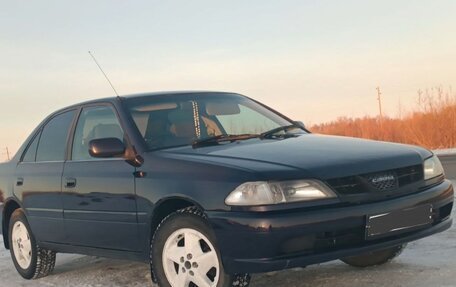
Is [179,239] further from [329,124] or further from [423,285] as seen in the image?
[329,124]

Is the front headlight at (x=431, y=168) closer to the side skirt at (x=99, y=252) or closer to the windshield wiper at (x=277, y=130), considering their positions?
the windshield wiper at (x=277, y=130)

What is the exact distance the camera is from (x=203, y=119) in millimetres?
5234

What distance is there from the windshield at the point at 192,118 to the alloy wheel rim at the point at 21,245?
1.93m

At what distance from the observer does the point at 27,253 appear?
613cm

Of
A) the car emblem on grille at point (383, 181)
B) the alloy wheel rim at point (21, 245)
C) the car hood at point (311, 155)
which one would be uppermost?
the car hood at point (311, 155)

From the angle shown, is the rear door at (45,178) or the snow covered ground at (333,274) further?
the rear door at (45,178)

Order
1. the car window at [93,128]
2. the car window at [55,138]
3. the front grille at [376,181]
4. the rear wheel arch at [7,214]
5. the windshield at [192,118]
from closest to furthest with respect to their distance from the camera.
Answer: the front grille at [376,181]
the windshield at [192,118]
the car window at [93,128]
the car window at [55,138]
the rear wheel arch at [7,214]

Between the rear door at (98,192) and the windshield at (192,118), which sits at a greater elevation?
the windshield at (192,118)

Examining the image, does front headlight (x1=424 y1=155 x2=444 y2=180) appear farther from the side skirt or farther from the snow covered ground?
the side skirt

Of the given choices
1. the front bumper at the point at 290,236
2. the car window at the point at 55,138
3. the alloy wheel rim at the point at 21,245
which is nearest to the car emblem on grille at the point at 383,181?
the front bumper at the point at 290,236

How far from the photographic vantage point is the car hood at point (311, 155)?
12.8 ft

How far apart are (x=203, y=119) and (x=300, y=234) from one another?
1859 mm

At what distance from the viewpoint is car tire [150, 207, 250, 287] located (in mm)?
3949

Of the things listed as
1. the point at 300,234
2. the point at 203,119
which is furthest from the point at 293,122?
the point at 300,234
